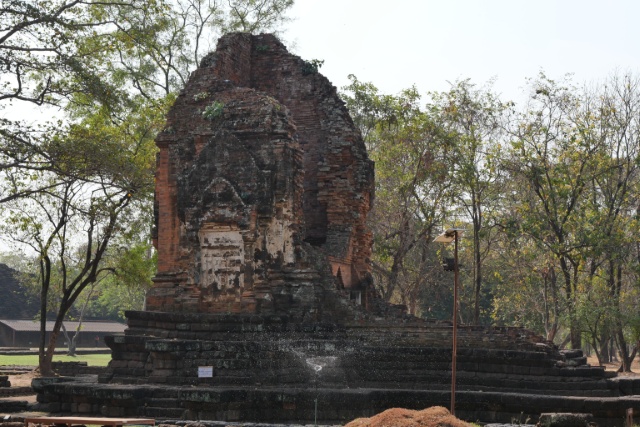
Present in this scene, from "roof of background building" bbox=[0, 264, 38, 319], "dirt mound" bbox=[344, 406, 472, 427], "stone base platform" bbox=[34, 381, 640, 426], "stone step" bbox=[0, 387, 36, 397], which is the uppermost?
"roof of background building" bbox=[0, 264, 38, 319]

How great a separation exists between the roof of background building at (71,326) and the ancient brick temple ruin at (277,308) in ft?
98.1

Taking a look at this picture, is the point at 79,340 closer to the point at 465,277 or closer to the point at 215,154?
the point at 465,277

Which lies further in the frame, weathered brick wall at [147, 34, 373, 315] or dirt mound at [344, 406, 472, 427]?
weathered brick wall at [147, 34, 373, 315]

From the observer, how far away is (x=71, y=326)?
54438 millimetres

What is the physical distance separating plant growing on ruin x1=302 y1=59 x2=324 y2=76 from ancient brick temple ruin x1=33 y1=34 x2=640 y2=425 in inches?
4.1

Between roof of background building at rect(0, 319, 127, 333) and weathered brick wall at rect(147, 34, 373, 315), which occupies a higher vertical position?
weathered brick wall at rect(147, 34, 373, 315)

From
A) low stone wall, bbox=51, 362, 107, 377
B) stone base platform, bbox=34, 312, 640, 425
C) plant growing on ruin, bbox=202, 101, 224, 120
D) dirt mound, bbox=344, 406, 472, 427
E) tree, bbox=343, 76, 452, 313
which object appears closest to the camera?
dirt mound, bbox=344, 406, 472, 427

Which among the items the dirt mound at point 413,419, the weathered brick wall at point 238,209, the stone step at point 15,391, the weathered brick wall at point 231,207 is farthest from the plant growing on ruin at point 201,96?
the dirt mound at point 413,419

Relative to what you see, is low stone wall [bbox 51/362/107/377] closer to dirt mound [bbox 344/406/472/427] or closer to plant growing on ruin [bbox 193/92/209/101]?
plant growing on ruin [bbox 193/92/209/101]

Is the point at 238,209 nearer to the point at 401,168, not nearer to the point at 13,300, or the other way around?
the point at 401,168

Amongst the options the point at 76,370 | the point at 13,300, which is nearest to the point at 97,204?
the point at 76,370

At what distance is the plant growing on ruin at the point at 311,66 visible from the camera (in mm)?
22000

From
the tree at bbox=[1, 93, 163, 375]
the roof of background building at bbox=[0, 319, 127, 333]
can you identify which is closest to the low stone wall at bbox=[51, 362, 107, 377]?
A: the tree at bbox=[1, 93, 163, 375]

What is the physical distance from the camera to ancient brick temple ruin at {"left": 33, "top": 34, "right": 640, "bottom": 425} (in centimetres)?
1295
